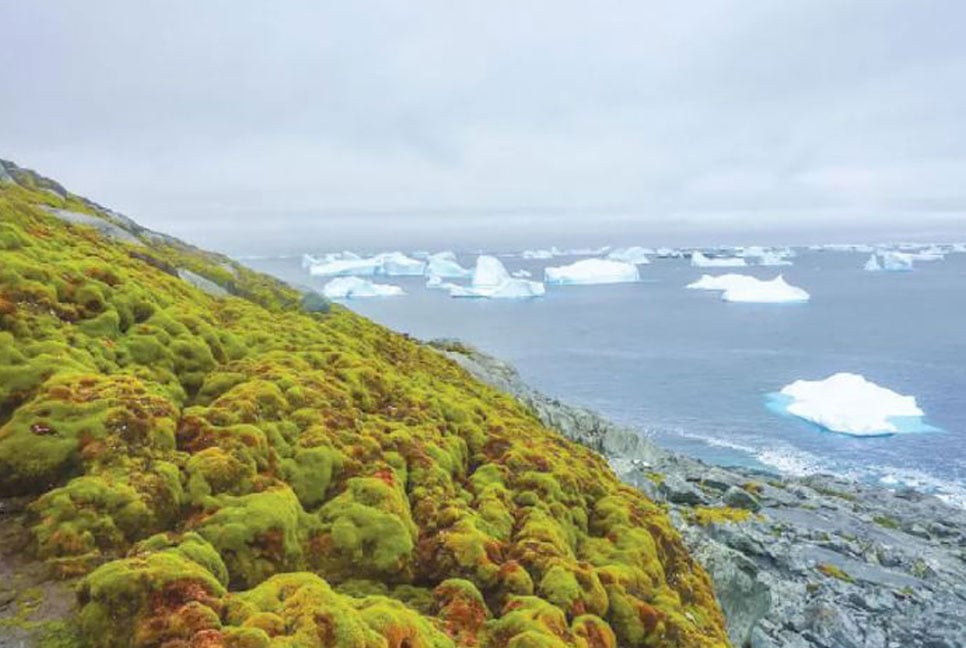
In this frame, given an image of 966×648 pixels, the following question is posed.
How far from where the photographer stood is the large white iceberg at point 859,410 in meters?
68.3

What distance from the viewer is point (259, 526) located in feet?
37.6

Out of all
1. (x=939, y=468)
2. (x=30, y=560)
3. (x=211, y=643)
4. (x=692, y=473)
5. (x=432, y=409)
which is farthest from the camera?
(x=939, y=468)

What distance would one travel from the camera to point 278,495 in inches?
484

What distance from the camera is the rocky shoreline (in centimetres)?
2211

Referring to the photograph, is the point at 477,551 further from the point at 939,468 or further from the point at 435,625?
the point at 939,468

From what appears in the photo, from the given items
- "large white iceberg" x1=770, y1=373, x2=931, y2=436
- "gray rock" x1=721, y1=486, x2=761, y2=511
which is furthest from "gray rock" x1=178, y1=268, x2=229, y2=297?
"large white iceberg" x1=770, y1=373, x2=931, y2=436

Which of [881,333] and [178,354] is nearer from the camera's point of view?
[178,354]

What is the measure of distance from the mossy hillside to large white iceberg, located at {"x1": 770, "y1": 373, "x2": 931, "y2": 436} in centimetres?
5943

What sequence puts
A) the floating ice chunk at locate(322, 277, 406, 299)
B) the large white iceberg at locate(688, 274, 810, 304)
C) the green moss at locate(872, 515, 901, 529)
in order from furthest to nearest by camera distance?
the floating ice chunk at locate(322, 277, 406, 299)
the large white iceberg at locate(688, 274, 810, 304)
the green moss at locate(872, 515, 901, 529)

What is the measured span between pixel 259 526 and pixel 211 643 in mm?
3030

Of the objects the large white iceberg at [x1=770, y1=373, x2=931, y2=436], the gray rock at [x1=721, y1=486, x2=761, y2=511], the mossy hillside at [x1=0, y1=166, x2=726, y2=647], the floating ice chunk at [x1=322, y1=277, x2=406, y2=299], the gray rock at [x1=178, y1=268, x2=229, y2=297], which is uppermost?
the gray rock at [x1=178, y1=268, x2=229, y2=297]

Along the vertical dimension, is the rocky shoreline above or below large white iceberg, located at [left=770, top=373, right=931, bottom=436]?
above

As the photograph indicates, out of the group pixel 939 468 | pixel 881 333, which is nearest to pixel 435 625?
pixel 939 468

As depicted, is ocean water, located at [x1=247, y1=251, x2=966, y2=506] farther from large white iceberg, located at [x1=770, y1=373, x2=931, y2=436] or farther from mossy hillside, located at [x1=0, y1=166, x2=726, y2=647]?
mossy hillside, located at [x1=0, y1=166, x2=726, y2=647]
